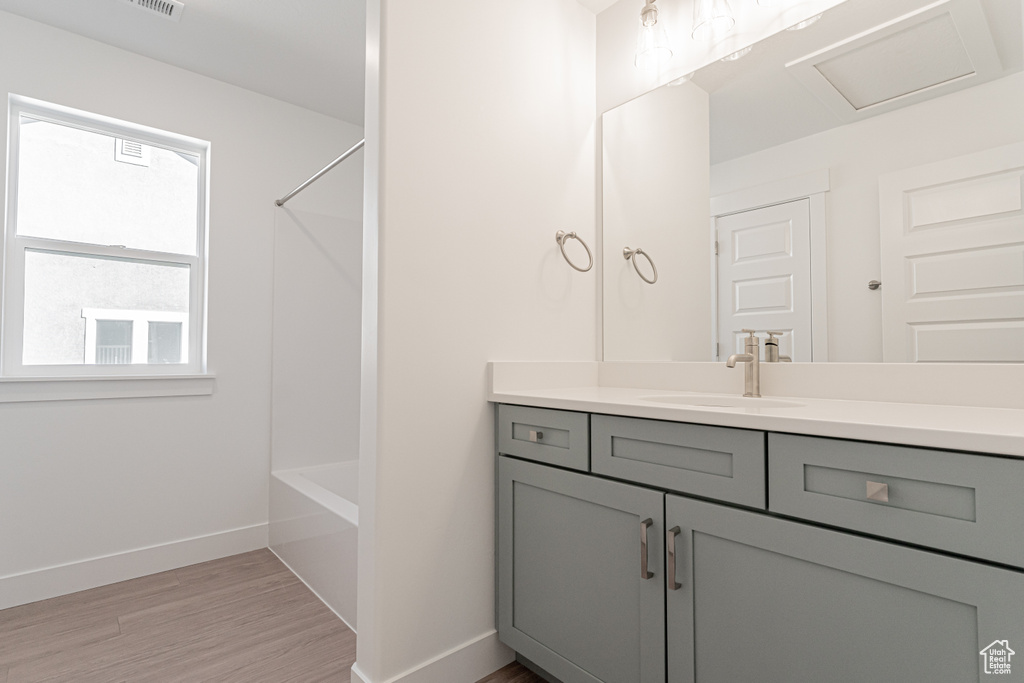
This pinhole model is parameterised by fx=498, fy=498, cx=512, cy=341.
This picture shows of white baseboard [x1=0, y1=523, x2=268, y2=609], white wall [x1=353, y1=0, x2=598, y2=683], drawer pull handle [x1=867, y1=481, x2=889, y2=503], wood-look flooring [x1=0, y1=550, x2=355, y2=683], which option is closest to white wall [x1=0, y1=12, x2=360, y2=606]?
white baseboard [x1=0, y1=523, x2=268, y2=609]

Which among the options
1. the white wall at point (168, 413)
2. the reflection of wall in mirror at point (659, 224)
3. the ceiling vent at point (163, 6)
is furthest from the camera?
the white wall at point (168, 413)

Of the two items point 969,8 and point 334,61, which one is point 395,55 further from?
point 969,8

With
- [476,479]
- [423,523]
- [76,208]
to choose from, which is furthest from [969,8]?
[76,208]

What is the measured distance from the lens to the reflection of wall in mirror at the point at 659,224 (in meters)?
1.66

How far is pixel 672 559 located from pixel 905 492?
1.51 ft

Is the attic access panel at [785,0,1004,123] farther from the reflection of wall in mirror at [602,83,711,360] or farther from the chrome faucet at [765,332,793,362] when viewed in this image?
the chrome faucet at [765,332,793,362]

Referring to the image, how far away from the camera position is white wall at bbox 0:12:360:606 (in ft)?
6.75

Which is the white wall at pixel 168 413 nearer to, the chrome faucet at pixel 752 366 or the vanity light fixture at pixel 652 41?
the vanity light fixture at pixel 652 41

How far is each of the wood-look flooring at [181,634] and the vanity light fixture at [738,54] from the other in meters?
2.29

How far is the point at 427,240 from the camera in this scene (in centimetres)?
145

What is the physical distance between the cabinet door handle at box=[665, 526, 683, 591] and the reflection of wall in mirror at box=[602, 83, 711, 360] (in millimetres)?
705

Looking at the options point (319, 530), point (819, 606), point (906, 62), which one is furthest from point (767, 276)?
point (319, 530)

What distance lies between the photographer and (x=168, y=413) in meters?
2.38
